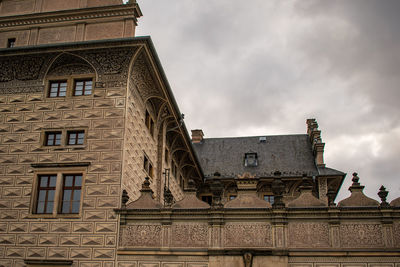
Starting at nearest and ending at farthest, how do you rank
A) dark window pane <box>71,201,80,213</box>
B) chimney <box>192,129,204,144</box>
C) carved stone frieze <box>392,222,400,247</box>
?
carved stone frieze <box>392,222,400,247</box> → dark window pane <box>71,201,80,213</box> → chimney <box>192,129,204,144</box>

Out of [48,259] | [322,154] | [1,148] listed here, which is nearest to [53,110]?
[1,148]

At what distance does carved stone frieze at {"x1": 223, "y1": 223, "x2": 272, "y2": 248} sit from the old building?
0.03m

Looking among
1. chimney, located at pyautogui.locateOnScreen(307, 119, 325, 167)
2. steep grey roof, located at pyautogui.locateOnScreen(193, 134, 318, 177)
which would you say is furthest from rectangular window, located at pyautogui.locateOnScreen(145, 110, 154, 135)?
chimney, located at pyautogui.locateOnScreen(307, 119, 325, 167)

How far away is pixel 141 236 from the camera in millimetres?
13727

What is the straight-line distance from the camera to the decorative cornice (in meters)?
16.6

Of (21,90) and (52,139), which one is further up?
(21,90)

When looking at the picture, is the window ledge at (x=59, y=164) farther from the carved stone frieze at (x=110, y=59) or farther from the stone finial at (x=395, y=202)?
the stone finial at (x=395, y=202)

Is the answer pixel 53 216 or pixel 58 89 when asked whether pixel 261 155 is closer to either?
pixel 58 89

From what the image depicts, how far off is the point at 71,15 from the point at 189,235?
9277 millimetres

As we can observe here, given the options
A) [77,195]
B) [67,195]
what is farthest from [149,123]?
[67,195]

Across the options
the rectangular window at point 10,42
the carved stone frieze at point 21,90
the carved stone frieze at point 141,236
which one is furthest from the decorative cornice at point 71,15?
the carved stone frieze at point 141,236

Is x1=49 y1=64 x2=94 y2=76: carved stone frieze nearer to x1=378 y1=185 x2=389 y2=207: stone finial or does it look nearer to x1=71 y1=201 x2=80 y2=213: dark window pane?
x1=71 y1=201 x2=80 y2=213: dark window pane

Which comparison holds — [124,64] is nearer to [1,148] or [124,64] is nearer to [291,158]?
[1,148]

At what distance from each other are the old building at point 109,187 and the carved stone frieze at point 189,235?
30 mm
